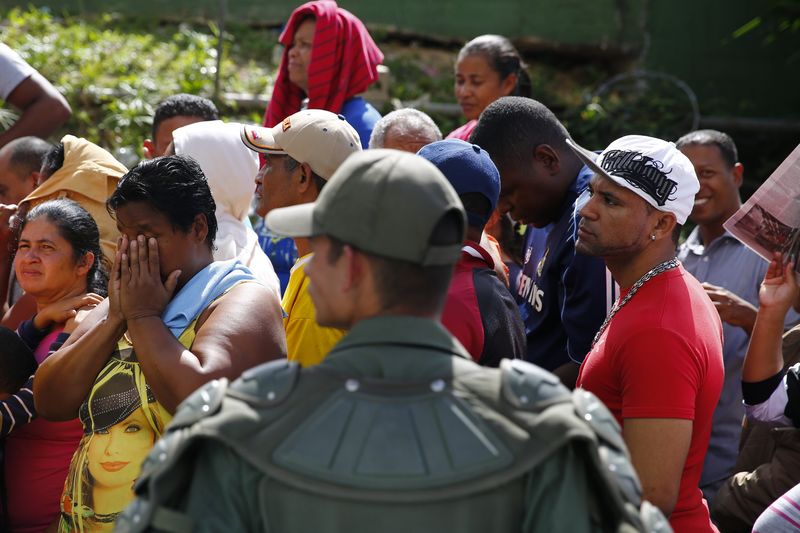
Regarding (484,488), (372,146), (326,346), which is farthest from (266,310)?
(372,146)

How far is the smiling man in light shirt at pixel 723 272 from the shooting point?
459cm

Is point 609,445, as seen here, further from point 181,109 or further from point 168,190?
point 181,109

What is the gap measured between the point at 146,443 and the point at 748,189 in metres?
6.87

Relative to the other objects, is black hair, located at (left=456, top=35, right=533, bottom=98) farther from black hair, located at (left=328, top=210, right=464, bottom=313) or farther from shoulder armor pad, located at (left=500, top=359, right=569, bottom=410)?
shoulder armor pad, located at (left=500, top=359, right=569, bottom=410)

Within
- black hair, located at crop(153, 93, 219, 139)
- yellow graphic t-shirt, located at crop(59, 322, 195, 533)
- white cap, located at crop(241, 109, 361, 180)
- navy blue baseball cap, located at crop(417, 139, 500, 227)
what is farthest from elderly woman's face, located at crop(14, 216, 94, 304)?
navy blue baseball cap, located at crop(417, 139, 500, 227)

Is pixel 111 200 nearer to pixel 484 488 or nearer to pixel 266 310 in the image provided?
pixel 266 310

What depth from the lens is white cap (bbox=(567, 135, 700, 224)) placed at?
3156 mm

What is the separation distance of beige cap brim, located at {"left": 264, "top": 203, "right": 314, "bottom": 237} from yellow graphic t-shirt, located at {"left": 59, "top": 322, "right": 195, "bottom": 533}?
889mm

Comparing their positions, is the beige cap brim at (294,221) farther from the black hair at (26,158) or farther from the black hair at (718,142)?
the black hair at (718,142)

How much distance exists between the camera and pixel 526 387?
6.29 feet

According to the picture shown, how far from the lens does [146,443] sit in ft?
9.34

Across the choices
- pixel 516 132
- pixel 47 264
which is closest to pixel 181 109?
pixel 47 264

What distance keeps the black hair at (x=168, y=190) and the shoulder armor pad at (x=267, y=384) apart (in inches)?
48.1

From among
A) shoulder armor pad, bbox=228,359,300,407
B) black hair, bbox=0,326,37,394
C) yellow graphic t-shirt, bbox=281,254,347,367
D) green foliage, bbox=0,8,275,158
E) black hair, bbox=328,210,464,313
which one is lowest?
green foliage, bbox=0,8,275,158
